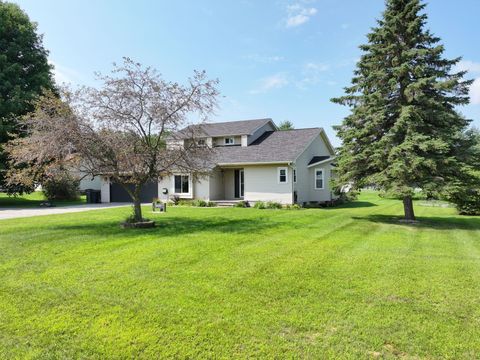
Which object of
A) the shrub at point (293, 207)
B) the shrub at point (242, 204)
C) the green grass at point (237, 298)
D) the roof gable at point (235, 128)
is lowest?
the green grass at point (237, 298)

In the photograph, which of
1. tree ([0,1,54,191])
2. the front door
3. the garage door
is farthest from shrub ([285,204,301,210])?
tree ([0,1,54,191])

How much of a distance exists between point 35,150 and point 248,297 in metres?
8.61

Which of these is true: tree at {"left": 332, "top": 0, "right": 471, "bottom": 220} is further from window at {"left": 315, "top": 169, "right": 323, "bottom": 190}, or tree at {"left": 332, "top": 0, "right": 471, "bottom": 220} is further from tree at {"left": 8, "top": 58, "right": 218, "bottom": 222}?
window at {"left": 315, "top": 169, "right": 323, "bottom": 190}

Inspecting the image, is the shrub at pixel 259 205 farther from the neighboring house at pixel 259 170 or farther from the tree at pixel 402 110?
the tree at pixel 402 110

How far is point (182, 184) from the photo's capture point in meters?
21.5

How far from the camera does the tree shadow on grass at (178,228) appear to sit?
9.63m

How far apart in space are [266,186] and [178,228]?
9673 mm

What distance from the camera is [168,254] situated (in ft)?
22.9

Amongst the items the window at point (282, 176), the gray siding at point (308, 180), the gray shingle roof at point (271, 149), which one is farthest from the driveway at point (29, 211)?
the gray siding at point (308, 180)

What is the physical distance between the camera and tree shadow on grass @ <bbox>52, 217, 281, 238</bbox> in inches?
379

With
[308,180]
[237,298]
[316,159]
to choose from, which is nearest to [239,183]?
[308,180]

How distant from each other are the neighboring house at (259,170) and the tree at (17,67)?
7509 mm

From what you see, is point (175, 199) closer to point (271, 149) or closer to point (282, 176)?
point (271, 149)

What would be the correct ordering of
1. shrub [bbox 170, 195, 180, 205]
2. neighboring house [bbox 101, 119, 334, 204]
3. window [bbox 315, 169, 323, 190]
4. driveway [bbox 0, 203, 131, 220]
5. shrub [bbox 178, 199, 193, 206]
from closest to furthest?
driveway [bbox 0, 203, 131, 220], neighboring house [bbox 101, 119, 334, 204], shrub [bbox 178, 199, 193, 206], shrub [bbox 170, 195, 180, 205], window [bbox 315, 169, 323, 190]
